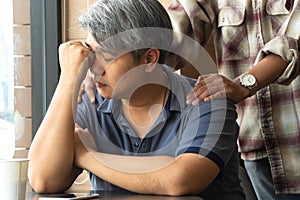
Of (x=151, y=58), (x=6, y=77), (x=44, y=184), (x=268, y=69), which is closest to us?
(x=44, y=184)

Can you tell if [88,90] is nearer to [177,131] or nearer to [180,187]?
[177,131]

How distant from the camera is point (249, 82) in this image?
1806 millimetres

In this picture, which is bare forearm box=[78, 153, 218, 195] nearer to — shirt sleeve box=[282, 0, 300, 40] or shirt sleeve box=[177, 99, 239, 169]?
shirt sleeve box=[177, 99, 239, 169]

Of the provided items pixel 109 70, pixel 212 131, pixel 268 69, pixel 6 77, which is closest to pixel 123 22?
pixel 109 70

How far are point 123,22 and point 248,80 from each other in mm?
419

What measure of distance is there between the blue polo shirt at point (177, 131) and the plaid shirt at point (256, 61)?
26cm

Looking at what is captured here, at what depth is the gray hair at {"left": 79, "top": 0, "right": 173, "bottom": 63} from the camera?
161 centimetres

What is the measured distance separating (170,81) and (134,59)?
0.40ft

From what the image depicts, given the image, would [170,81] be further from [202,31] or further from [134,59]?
[202,31]

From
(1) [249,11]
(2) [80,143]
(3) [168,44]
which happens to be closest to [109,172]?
(2) [80,143]

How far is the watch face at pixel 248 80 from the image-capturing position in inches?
70.7

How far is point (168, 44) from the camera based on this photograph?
1.74 metres

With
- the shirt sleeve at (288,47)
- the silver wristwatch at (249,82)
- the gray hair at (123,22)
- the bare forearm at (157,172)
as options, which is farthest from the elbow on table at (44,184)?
the shirt sleeve at (288,47)

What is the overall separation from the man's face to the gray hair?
0.7 inches
